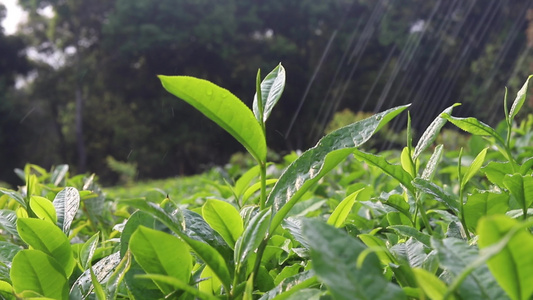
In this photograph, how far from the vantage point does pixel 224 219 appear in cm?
47

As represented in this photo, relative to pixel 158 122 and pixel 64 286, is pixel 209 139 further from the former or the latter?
pixel 64 286

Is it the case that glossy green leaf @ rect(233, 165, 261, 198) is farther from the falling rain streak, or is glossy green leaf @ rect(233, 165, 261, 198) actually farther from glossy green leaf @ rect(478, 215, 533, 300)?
the falling rain streak

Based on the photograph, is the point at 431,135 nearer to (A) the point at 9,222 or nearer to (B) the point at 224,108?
(B) the point at 224,108

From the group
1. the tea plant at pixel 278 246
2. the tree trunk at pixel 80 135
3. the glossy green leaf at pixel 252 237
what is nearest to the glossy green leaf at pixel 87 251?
the tea plant at pixel 278 246

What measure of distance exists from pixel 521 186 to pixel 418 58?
80.2 ft

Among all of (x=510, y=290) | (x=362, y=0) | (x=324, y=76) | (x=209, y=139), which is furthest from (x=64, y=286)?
(x=362, y=0)

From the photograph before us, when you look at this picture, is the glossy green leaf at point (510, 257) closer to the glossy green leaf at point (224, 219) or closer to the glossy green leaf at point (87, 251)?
the glossy green leaf at point (224, 219)

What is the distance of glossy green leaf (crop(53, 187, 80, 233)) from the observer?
587 millimetres

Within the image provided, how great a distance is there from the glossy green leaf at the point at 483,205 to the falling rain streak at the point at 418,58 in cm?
2026

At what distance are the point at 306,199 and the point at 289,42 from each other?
24.0 m

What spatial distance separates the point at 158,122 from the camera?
880 inches

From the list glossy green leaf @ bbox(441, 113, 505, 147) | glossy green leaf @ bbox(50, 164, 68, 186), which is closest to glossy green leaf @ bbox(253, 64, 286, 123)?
glossy green leaf @ bbox(441, 113, 505, 147)

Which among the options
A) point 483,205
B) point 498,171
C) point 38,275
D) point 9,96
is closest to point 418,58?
point 9,96

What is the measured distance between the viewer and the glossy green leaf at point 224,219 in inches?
18.3
